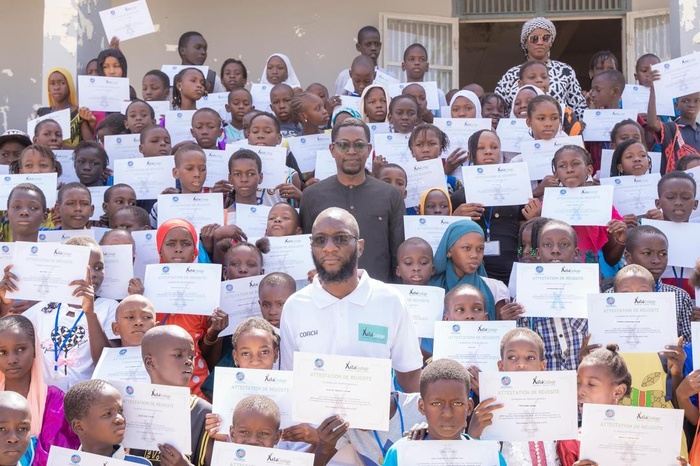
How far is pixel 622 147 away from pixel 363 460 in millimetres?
4141

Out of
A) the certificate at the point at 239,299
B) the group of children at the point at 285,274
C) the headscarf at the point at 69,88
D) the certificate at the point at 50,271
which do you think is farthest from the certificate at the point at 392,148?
the headscarf at the point at 69,88

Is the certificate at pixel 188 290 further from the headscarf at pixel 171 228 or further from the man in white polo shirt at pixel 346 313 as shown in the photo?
the man in white polo shirt at pixel 346 313

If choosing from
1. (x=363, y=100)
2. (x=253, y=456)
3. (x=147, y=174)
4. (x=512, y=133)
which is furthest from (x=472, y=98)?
(x=253, y=456)

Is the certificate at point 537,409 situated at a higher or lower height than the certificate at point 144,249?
lower

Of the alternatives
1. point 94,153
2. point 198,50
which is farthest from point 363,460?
point 198,50

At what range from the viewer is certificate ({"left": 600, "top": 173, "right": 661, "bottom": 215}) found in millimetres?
7820

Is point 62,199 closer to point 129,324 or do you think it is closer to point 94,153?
point 94,153

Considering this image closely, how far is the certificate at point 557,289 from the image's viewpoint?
20.6 feet

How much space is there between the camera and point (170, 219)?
732 centimetres

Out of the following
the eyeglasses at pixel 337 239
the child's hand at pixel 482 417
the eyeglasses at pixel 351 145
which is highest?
the eyeglasses at pixel 351 145

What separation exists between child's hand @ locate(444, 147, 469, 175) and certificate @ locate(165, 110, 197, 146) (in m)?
2.41

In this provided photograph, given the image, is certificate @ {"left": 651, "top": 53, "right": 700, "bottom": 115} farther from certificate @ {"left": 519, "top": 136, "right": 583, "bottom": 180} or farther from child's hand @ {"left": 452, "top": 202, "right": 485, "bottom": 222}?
child's hand @ {"left": 452, "top": 202, "right": 485, "bottom": 222}

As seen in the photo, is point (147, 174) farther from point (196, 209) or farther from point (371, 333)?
point (371, 333)

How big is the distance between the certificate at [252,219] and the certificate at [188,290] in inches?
40.9
